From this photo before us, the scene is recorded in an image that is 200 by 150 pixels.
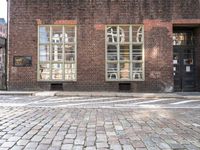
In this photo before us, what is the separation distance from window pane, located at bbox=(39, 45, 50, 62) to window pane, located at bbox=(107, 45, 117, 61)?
341 centimetres

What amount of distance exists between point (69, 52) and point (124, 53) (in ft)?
10.2

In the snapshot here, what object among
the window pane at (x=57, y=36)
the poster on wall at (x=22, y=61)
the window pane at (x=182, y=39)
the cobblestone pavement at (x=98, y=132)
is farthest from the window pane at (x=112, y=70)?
the cobblestone pavement at (x=98, y=132)

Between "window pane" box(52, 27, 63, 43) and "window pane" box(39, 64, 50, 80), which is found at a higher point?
"window pane" box(52, 27, 63, 43)

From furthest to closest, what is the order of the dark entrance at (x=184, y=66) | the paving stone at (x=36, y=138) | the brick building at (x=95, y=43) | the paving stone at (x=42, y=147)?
1. the dark entrance at (x=184, y=66)
2. the brick building at (x=95, y=43)
3. the paving stone at (x=36, y=138)
4. the paving stone at (x=42, y=147)

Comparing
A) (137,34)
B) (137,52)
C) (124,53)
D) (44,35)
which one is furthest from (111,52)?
(44,35)

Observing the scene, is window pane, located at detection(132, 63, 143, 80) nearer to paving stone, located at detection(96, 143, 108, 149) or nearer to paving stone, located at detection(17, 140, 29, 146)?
paving stone, located at detection(96, 143, 108, 149)

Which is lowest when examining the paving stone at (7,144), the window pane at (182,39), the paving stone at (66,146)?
the paving stone at (66,146)

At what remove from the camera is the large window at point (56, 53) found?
61.4ft

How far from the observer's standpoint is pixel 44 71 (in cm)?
1884

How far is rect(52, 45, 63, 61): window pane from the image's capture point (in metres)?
18.8

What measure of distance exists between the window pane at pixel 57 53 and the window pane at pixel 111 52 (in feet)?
8.77

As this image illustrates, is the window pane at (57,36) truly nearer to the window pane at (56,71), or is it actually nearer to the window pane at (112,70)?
the window pane at (56,71)

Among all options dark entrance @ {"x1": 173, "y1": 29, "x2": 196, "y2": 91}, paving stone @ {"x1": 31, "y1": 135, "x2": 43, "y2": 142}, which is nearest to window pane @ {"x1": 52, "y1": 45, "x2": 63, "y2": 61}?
dark entrance @ {"x1": 173, "y1": 29, "x2": 196, "y2": 91}

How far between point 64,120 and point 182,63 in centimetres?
1284
